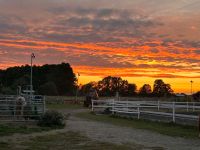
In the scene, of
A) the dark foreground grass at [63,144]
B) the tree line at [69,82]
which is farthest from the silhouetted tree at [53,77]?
the dark foreground grass at [63,144]

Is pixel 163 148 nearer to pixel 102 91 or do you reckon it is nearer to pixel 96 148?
pixel 96 148

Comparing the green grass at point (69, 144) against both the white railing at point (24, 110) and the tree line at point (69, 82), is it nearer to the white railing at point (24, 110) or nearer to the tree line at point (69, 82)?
the white railing at point (24, 110)

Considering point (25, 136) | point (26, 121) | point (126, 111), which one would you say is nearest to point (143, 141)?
point (25, 136)

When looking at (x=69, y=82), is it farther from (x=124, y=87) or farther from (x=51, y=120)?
(x=51, y=120)

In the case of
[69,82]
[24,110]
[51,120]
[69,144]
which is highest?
[69,82]

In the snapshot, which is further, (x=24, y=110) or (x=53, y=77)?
(x=53, y=77)

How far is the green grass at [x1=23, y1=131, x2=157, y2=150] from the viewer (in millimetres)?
14414

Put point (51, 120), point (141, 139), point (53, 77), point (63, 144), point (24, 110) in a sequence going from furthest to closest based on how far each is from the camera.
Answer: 1. point (53, 77)
2. point (24, 110)
3. point (51, 120)
4. point (141, 139)
5. point (63, 144)

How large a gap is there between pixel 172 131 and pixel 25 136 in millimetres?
6885

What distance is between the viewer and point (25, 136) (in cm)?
1769

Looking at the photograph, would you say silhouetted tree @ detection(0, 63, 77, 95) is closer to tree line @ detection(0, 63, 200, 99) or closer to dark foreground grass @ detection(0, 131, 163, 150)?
tree line @ detection(0, 63, 200, 99)

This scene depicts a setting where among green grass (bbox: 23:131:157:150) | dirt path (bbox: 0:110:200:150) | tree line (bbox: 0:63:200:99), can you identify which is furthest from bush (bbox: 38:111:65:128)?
tree line (bbox: 0:63:200:99)

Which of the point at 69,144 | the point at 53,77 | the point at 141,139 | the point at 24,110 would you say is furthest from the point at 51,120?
the point at 53,77

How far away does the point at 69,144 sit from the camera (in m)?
15.3
